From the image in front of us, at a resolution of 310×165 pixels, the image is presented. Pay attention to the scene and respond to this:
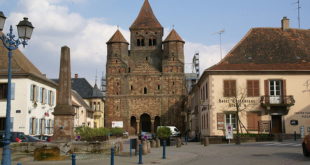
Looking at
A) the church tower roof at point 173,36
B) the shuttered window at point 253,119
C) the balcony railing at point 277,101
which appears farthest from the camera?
the church tower roof at point 173,36

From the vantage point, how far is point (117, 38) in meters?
74.0

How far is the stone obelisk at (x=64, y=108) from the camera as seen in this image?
63.5ft

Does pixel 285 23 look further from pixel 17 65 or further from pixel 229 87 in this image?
pixel 17 65

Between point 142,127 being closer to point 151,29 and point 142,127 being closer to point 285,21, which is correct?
point 151,29

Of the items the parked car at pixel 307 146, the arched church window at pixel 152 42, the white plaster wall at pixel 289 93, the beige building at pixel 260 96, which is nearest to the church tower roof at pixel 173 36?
the arched church window at pixel 152 42

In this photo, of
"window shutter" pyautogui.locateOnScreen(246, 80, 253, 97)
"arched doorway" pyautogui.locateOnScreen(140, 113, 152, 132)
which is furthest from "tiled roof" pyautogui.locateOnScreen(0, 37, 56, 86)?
"arched doorway" pyautogui.locateOnScreen(140, 113, 152, 132)

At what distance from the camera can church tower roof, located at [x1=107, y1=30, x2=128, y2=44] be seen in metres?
73.5

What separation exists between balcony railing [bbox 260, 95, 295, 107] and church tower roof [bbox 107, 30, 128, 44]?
1711 inches

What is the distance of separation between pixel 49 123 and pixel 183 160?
25.9 meters

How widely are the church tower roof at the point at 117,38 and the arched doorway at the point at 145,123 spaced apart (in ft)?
45.1

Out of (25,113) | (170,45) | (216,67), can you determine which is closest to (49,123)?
(25,113)

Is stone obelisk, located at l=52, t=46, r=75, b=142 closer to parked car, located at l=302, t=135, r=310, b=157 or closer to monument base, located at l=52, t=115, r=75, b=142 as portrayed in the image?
monument base, located at l=52, t=115, r=75, b=142

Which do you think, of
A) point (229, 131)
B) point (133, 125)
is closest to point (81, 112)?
point (133, 125)

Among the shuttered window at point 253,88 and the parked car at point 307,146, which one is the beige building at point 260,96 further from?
the parked car at point 307,146
